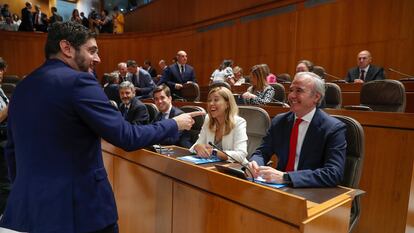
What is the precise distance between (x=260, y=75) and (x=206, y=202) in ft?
8.19

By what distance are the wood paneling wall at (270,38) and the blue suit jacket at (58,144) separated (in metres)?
5.48

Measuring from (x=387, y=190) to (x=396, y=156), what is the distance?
0.25m

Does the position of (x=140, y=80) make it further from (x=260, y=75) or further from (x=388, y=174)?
(x=388, y=174)

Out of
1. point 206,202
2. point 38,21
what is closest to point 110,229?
point 206,202

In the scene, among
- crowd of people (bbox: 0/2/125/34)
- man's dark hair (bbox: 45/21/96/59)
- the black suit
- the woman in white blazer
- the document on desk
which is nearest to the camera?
man's dark hair (bbox: 45/21/96/59)

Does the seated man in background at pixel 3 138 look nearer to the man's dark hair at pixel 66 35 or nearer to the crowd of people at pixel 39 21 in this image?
the man's dark hair at pixel 66 35

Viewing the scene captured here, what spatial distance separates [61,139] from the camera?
1.11 metres

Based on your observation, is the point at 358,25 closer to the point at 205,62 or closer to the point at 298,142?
the point at 205,62

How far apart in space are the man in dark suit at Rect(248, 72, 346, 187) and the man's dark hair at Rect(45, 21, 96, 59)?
94 centimetres

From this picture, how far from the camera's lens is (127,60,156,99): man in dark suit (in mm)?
5516

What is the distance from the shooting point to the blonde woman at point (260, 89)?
3.45m

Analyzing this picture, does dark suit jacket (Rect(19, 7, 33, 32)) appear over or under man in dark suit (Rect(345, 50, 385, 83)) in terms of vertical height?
over

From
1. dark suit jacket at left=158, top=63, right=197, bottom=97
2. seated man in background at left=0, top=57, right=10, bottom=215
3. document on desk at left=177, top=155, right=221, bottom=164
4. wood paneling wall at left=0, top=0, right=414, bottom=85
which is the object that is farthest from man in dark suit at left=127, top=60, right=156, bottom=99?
document on desk at left=177, top=155, right=221, bottom=164

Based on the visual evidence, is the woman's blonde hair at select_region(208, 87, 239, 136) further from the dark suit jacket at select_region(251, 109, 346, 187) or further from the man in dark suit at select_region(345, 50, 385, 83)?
the man in dark suit at select_region(345, 50, 385, 83)
